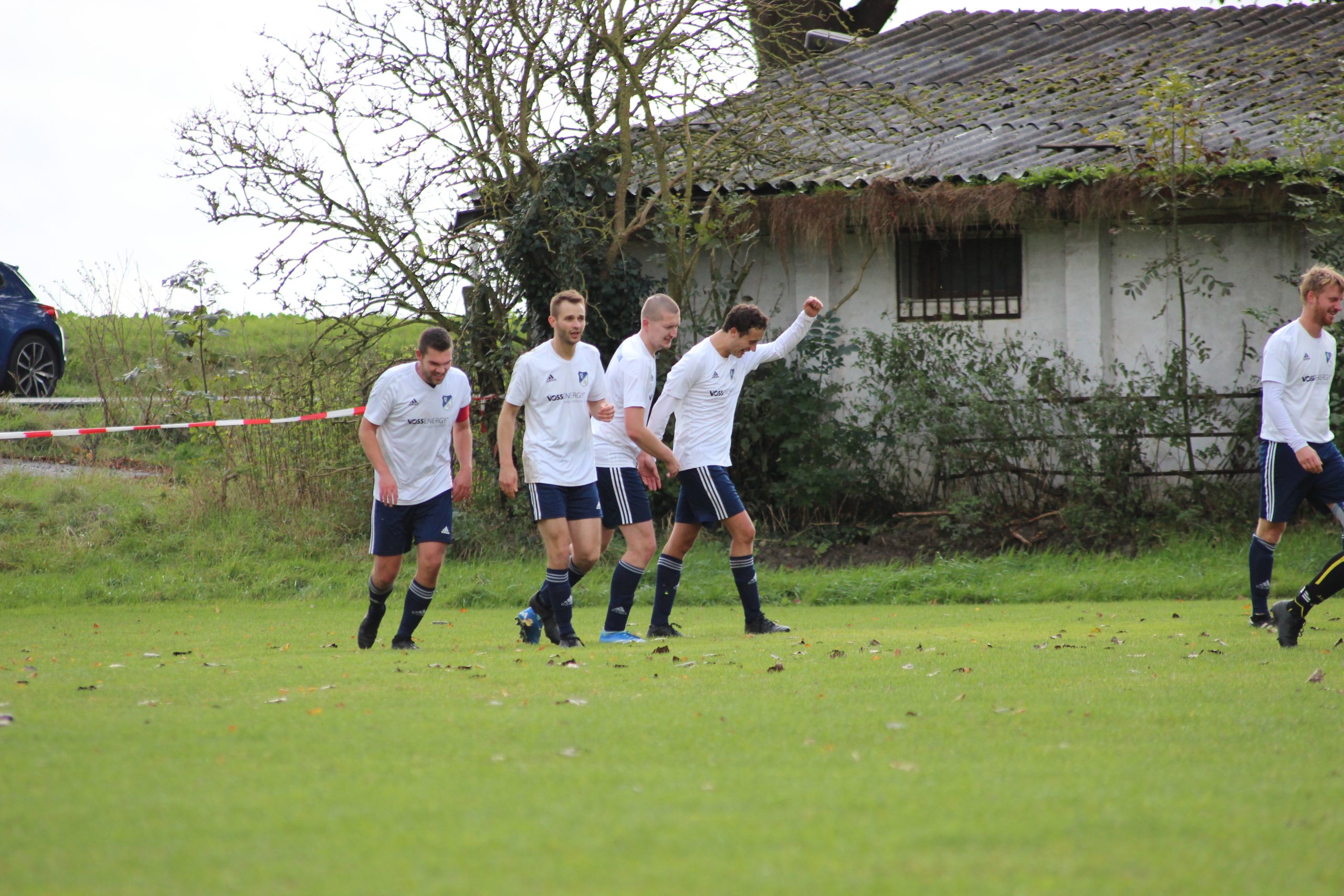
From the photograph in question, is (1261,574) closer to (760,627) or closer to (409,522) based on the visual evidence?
(760,627)

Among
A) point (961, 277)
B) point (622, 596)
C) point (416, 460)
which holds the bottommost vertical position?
point (622, 596)

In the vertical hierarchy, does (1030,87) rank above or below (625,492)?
above

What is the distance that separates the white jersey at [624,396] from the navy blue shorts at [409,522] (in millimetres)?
1017

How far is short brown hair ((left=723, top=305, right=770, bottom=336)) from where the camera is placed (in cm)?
823

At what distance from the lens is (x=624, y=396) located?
323 inches

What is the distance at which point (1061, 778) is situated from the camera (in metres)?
4.06

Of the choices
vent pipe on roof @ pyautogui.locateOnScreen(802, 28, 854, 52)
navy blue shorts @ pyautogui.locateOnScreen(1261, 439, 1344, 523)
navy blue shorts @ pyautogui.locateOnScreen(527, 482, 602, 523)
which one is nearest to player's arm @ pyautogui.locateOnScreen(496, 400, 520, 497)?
navy blue shorts @ pyautogui.locateOnScreen(527, 482, 602, 523)

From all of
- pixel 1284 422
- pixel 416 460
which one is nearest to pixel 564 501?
pixel 416 460

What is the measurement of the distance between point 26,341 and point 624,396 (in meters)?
12.7

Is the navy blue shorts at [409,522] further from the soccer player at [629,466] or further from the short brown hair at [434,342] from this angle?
the soccer player at [629,466]

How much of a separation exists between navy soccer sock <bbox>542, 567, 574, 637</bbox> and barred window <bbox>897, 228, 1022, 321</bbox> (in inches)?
318

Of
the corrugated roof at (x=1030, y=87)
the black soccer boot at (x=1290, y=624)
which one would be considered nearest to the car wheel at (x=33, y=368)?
the corrugated roof at (x=1030, y=87)

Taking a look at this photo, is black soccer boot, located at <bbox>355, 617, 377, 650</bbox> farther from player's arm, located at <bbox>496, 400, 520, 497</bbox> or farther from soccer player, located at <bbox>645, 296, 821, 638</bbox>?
soccer player, located at <bbox>645, 296, 821, 638</bbox>

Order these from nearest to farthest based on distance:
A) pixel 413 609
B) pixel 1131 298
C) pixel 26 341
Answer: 1. pixel 413 609
2. pixel 1131 298
3. pixel 26 341
